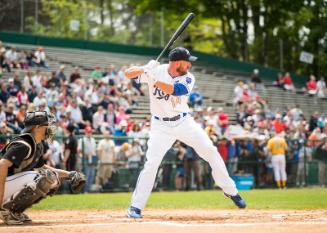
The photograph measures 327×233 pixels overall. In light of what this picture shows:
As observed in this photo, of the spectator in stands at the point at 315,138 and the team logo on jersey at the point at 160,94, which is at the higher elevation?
the team logo on jersey at the point at 160,94

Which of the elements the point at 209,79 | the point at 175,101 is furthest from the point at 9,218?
the point at 209,79

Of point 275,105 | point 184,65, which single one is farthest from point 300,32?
point 184,65

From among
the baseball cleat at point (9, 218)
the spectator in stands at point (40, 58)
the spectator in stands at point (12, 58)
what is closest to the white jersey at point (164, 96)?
the baseball cleat at point (9, 218)

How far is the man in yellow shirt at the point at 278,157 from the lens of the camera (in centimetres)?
2088

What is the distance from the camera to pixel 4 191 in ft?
26.3

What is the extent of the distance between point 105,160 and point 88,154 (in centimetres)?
54

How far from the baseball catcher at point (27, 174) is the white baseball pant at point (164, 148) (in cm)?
95

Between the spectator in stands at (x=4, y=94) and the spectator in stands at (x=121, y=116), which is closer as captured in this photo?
the spectator in stands at (x=4, y=94)

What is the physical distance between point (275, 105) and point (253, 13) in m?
11.5

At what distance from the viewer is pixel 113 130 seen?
19938 mm

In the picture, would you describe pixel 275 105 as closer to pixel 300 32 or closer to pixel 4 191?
pixel 300 32

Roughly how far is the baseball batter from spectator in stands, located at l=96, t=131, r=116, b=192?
908 cm

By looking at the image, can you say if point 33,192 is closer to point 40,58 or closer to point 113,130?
point 113,130

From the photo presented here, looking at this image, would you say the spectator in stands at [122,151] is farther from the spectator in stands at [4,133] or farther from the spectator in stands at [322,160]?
the spectator in stands at [322,160]
